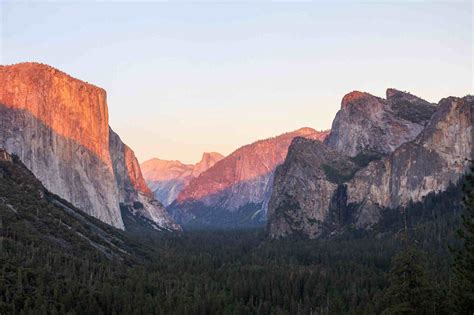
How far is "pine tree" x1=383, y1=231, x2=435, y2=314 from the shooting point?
4881cm

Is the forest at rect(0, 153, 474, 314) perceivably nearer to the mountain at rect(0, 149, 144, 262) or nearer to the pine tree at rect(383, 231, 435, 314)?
the pine tree at rect(383, 231, 435, 314)

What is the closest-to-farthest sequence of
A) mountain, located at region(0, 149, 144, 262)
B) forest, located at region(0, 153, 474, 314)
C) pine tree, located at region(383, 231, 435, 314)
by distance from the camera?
pine tree, located at region(383, 231, 435, 314) < forest, located at region(0, 153, 474, 314) < mountain, located at region(0, 149, 144, 262)

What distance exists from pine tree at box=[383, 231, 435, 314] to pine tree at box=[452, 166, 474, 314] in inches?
120

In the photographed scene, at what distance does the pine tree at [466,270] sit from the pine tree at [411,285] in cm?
306

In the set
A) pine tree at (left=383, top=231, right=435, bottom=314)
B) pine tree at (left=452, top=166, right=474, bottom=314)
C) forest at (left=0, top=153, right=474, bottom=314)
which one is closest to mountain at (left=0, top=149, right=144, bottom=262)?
forest at (left=0, top=153, right=474, bottom=314)

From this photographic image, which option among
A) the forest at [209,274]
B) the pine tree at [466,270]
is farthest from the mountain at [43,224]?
the pine tree at [466,270]

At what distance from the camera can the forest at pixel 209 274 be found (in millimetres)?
52344

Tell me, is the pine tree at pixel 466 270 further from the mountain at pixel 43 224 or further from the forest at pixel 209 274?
the mountain at pixel 43 224

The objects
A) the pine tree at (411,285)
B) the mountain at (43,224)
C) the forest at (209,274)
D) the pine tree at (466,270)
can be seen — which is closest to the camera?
the pine tree at (411,285)

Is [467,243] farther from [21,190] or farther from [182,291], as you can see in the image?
[21,190]

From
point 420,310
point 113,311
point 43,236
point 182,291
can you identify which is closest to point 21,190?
point 43,236

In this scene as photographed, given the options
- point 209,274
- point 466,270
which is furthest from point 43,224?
point 466,270

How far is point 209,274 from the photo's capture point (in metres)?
146

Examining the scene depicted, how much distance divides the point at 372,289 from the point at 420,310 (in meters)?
72.6
